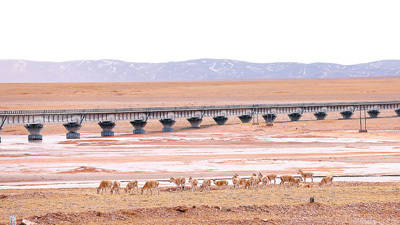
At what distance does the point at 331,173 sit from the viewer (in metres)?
33.2

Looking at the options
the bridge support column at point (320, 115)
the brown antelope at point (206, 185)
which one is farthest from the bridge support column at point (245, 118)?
the brown antelope at point (206, 185)

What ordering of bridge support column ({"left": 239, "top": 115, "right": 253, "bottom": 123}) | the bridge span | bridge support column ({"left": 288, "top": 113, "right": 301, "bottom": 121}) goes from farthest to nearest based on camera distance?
bridge support column ({"left": 288, "top": 113, "right": 301, "bottom": 121}), bridge support column ({"left": 239, "top": 115, "right": 253, "bottom": 123}), the bridge span

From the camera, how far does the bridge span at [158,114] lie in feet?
221

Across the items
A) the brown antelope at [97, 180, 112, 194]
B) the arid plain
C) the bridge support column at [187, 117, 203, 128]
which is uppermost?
the bridge support column at [187, 117, 203, 128]

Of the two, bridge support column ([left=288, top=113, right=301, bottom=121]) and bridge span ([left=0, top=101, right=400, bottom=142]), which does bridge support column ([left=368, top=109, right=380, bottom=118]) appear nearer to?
bridge span ([left=0, top=101, right=400, bottom=142])

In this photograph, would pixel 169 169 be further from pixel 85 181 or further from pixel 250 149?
pixel 250 149

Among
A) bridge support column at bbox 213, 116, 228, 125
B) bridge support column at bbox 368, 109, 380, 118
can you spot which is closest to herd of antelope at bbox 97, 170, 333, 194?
bridge support column at bbox 213, 116, 228, 125

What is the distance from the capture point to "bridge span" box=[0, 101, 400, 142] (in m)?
67.4

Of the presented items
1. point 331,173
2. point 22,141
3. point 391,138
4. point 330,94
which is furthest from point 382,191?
point 330,94

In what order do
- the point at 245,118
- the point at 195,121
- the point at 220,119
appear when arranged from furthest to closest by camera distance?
the point at 245,118 → the point at 220,119 → the point at 195,121

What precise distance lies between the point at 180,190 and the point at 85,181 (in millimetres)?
7069

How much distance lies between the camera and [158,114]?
79.8 metres

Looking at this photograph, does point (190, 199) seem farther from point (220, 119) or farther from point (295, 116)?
point (295, 116)

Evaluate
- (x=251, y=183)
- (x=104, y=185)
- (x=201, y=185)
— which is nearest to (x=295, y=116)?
(x=251, y=183)
